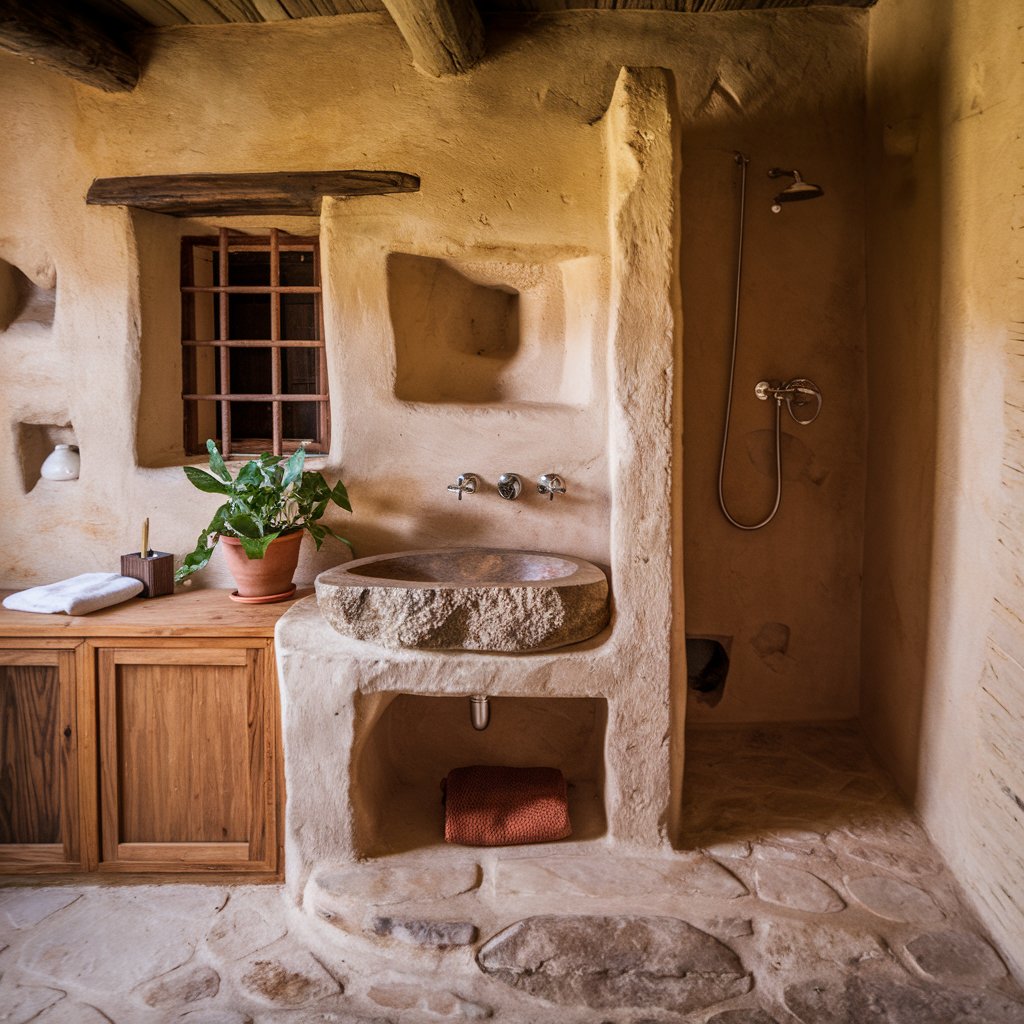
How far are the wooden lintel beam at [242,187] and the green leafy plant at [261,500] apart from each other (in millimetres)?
862

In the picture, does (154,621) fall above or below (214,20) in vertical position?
below

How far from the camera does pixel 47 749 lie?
7.92 feet

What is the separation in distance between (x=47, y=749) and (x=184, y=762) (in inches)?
16.1

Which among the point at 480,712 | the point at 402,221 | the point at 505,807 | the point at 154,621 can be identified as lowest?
the point at 505,807

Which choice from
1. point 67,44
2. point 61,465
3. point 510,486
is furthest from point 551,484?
point 67,44

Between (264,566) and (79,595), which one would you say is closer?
(79,595)

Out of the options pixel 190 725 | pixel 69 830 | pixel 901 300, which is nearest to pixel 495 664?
pixel 190 725

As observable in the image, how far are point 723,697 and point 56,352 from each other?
8.99 ft

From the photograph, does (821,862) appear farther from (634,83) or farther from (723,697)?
(634,83)

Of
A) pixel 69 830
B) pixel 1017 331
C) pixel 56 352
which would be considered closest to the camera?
pixel 1017 331

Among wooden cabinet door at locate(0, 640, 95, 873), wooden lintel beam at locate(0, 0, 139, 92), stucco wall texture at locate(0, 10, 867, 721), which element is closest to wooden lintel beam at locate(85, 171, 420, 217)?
stucco wall texture at locate(0, 10, 867, 721)

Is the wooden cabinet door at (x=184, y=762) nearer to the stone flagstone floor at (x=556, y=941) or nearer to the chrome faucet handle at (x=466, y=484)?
the stone flagstone floor at (x=556, y=941)

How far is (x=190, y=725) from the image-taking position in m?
2.41

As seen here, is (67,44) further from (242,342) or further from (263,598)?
(263,598)
